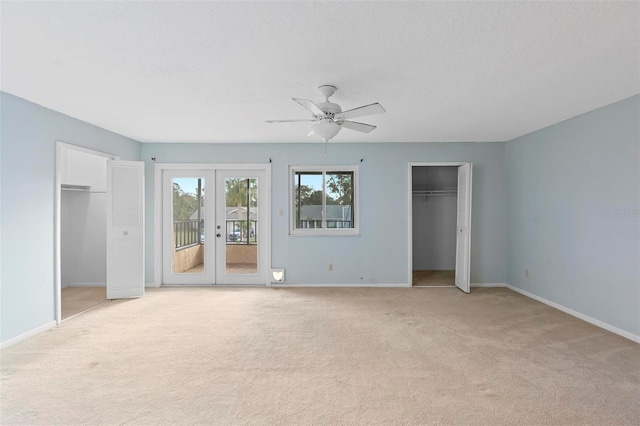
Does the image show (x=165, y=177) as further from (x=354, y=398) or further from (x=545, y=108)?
(x=545, y=108)

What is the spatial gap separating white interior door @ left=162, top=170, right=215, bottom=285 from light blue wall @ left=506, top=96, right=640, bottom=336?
5.05 meters

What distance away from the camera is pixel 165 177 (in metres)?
5.42

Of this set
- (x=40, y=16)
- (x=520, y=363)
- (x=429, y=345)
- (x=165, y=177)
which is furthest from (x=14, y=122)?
(x=520, y=363)

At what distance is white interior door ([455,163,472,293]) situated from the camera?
4.99m

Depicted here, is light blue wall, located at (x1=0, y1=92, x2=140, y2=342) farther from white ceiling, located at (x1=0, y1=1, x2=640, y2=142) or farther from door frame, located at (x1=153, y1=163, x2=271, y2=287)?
door frame, located at (x1=153, y1=163, x2=271, y2=287)

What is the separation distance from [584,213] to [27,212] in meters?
6.26

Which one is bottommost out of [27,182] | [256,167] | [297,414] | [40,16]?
[297,414]

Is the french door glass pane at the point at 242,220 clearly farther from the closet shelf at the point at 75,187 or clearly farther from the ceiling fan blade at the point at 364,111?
the ceiling fan blade at the point at 364,111

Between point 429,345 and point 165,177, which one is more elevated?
point 165,177

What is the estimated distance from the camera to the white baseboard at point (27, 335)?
3029 millimetres

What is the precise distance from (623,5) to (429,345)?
2826 mm

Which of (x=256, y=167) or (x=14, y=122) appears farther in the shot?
(x=256, y=167)

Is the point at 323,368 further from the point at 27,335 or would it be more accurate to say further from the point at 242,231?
the point at 242,231

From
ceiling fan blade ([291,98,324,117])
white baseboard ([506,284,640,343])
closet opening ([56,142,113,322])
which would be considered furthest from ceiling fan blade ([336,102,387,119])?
closet opening ([56,142,113,322])
